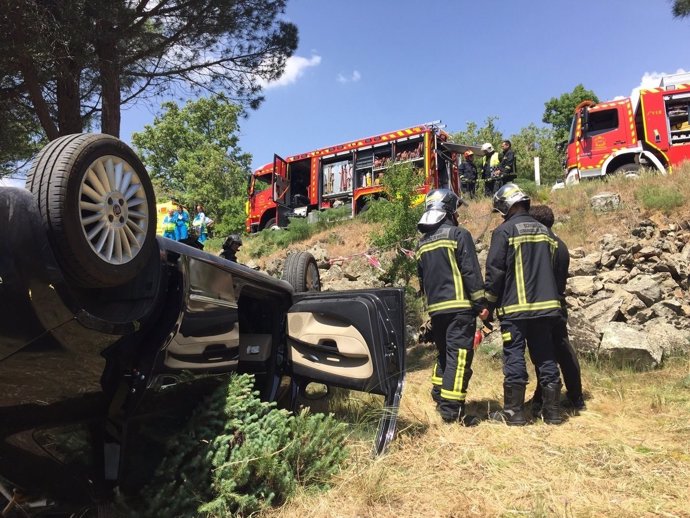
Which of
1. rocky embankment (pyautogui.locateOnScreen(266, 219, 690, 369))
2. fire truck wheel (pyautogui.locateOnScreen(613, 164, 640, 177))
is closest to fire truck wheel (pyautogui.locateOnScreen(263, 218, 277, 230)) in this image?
rocky embankment (pyautogui.locateOnScreen(266, 219, 690, 369))

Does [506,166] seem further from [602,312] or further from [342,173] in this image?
[602,312]

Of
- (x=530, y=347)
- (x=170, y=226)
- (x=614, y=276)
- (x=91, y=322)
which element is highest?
(x=170, y=226)

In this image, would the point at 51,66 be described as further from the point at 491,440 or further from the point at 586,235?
the point at 586,235

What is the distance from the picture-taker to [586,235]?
7.92m

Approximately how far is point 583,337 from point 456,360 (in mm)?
2029

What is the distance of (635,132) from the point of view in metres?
10.8

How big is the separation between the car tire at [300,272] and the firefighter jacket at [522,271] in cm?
Result: 147

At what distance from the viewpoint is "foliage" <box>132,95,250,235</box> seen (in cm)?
2964

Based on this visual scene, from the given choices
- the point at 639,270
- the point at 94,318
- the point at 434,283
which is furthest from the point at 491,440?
the point at 639,270

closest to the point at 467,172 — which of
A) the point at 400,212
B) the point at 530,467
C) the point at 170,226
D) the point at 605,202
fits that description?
the point at 605,202

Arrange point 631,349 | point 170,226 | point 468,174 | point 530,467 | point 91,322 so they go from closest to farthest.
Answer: point 91,322
point 530,467
point 631,349
point 170,226
point 468,174

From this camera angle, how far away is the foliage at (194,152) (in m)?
29.6

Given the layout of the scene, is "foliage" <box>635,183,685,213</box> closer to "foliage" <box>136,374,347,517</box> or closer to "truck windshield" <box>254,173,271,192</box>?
"foliage" <box>136,374,347,517</box>

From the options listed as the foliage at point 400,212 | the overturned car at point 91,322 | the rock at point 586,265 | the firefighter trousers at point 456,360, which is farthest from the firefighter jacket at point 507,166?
the overturned car at point 91,322
